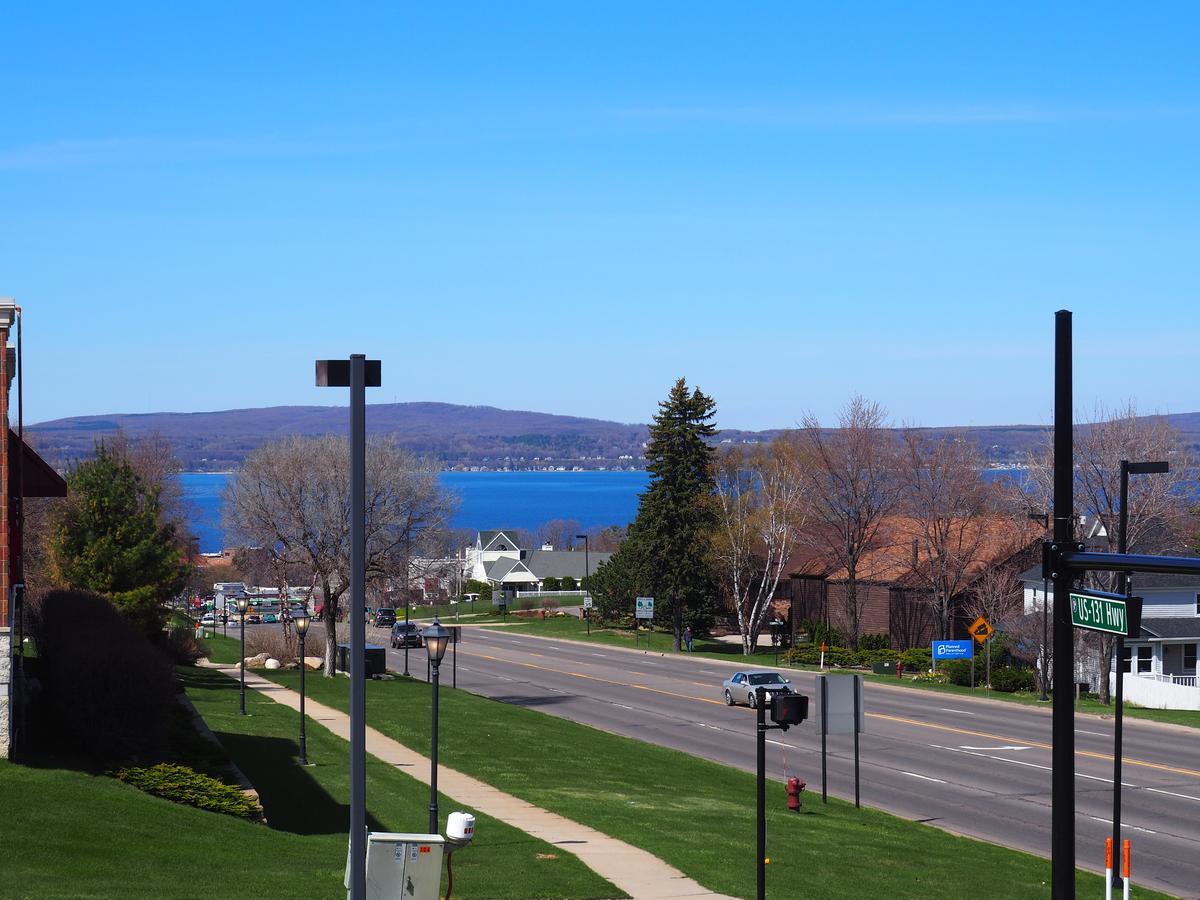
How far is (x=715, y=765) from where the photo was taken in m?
31.7

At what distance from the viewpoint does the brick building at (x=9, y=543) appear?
18656 millimetres

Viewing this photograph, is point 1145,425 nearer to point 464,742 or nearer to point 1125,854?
point 464,742

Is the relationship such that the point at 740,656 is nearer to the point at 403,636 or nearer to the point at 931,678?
the point at 931,678

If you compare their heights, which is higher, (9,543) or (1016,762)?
(9,543)

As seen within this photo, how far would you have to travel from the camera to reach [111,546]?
139ft

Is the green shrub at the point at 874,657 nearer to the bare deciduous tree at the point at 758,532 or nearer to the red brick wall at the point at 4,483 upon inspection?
the bare deciduous tree at the point at 758,532

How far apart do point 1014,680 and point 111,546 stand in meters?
34.1

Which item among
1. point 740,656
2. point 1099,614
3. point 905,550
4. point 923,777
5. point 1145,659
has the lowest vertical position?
point 740,656

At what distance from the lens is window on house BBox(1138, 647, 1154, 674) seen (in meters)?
55.3

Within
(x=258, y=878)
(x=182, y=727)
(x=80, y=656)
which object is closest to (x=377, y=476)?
(x=182, y=727)

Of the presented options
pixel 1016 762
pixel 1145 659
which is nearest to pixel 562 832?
pixel 1016 762

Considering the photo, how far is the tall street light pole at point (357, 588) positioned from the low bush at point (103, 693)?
9.87 meters


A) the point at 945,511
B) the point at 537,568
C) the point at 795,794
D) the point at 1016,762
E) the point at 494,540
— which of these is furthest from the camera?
the point at 494,540

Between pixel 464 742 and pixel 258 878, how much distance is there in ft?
57.5
